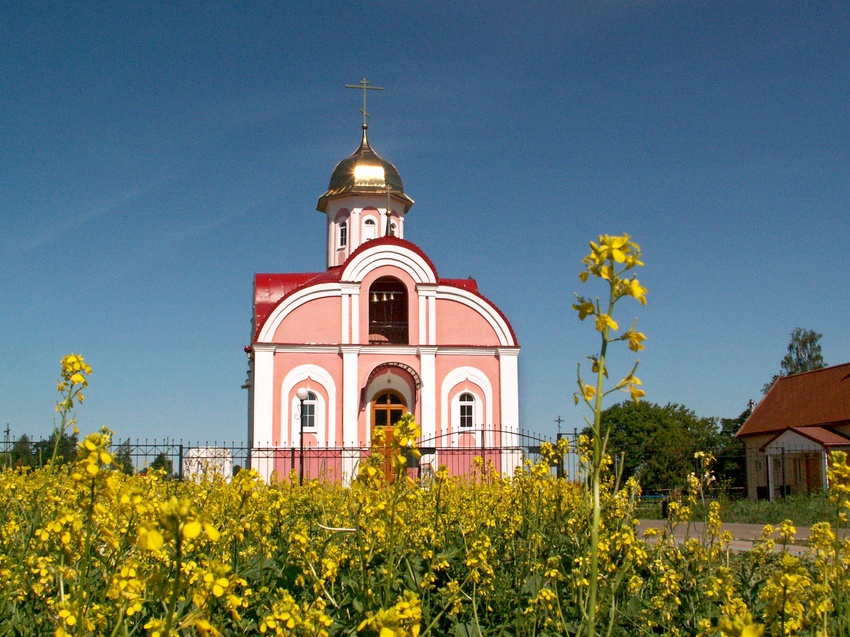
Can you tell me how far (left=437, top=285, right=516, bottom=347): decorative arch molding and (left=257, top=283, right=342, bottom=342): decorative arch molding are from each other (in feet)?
9.67

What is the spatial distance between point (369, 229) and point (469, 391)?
24.7ft

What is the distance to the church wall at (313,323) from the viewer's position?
22516 millimetres

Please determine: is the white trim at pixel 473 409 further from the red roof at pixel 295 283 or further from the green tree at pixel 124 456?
the green tree at pixel 124 456

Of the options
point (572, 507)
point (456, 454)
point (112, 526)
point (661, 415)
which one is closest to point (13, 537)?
point (112, 526)

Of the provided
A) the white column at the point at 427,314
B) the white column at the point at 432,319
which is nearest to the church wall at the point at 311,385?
the white column at the point at 427,314

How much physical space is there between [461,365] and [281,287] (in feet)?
21.8

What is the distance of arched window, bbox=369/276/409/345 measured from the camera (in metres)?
23.7

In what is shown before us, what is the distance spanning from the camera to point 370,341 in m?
24.2

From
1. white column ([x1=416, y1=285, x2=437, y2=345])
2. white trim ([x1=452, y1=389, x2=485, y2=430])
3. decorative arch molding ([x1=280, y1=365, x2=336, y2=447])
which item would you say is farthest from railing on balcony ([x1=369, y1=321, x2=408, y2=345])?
white trim ([x1=452, y1=389, x2=485, y2=430])

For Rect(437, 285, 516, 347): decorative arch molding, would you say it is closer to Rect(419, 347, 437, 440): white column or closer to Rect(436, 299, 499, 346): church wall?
Rect(436, 299, 499, 346): church wall

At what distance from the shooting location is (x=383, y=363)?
22516mm

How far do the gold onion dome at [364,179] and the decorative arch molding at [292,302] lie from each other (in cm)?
585

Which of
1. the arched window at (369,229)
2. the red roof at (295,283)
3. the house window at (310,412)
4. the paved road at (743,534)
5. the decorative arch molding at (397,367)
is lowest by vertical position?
the paved road at (743,534)

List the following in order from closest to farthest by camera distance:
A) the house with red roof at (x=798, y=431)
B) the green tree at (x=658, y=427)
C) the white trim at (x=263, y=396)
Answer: the white trim at (x=263, y=396)
the house with red roof at (x=798, y=431)
the green tree at (x=658, y=427)
